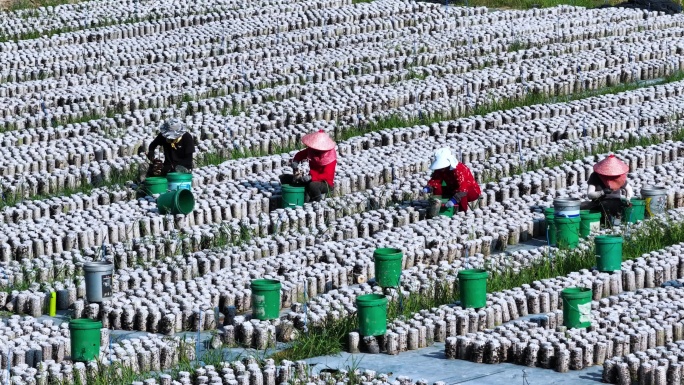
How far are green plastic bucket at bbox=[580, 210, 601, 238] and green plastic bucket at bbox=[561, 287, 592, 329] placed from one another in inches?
113

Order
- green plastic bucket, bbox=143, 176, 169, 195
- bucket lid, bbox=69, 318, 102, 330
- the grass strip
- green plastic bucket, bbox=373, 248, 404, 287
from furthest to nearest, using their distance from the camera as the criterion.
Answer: green plastic bucket, bbox=143, 176, 169, 195 < green plastic bucket, bbox=373, 248, 404, 287 < the grass strip < bucket lid, bbox=69, 318, 102, 330

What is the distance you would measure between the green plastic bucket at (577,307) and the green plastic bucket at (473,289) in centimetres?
76

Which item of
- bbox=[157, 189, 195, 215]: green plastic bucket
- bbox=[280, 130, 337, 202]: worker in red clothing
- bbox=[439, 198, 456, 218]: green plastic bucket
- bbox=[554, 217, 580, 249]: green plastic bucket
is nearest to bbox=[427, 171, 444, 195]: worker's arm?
bbox=[439, 198, 456, 218]: green plastic bucket

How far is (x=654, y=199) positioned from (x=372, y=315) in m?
4.83

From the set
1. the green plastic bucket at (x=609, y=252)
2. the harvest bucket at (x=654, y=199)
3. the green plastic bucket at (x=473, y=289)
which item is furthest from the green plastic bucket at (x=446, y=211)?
the green plastic bucket at (x=473, y=289)

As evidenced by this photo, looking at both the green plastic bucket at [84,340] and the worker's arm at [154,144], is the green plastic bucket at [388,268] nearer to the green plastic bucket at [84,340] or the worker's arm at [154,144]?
the green plastic bucket at [84,340]

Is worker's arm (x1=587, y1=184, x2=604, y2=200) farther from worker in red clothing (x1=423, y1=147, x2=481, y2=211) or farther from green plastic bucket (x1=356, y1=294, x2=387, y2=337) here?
green plastic bucket (x1=356, y1=294, x2=387, y2=337)

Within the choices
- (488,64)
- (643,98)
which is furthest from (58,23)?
(643,98)

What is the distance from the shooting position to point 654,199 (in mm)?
15055

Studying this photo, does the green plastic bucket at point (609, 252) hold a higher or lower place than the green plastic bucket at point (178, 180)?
lower

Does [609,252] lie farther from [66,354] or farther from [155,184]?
[155,184]

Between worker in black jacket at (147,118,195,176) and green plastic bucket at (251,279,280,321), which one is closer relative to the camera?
green plastic bucket at (251,279,280,321)

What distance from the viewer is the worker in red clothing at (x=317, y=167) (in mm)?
15656

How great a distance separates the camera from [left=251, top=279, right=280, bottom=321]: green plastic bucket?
11.8m
